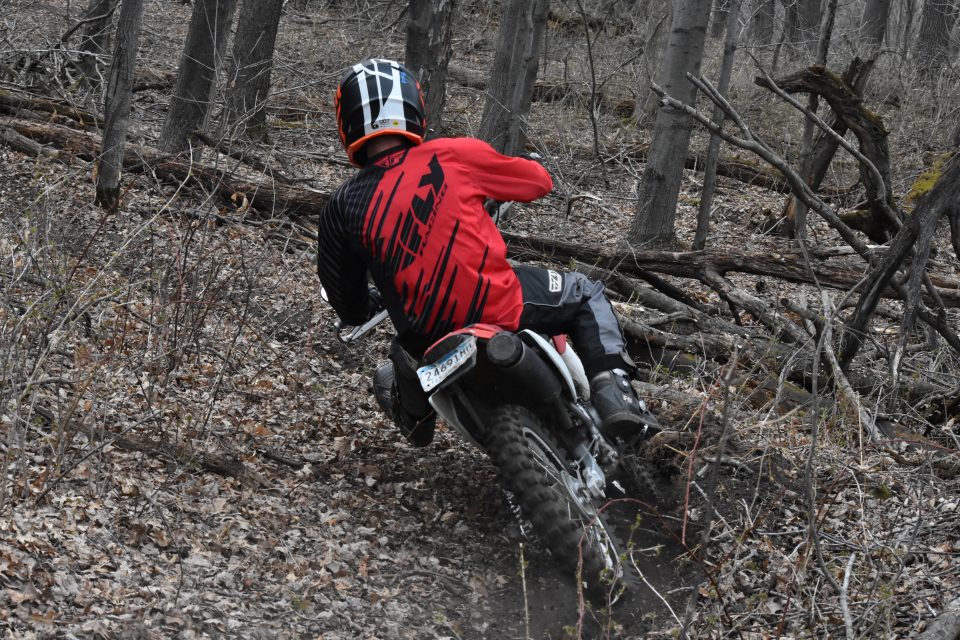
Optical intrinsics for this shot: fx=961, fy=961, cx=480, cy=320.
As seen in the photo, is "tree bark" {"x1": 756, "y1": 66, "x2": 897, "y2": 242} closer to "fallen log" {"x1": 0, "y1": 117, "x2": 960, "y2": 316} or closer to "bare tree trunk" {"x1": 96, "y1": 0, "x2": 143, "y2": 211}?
"fallen log" {"x1": 0, "y1": 117, "x2": 960, "y2": 316}

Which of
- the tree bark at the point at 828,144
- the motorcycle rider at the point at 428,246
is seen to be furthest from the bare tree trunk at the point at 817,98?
the motorcycle rider at the point at 428,246

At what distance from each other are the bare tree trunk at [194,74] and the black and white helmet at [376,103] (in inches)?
203

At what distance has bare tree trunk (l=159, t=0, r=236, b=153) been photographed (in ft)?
30.7

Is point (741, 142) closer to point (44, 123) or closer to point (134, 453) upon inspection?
point (134, 453)

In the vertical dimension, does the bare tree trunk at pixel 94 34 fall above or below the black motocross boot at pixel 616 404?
above

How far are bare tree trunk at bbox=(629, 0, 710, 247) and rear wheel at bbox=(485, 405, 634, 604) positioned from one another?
543 cm

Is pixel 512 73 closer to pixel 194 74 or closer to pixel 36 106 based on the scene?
pixel 194 74

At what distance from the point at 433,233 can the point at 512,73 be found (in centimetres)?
674

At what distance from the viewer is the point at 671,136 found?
9250 mm

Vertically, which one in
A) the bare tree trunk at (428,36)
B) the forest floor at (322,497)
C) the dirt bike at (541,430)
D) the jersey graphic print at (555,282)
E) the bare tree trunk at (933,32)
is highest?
the bare tree trunk at (933,32)

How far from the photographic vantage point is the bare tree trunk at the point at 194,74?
936 cm

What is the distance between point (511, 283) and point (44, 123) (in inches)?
252

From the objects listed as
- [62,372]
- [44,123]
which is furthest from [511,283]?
[44,123]

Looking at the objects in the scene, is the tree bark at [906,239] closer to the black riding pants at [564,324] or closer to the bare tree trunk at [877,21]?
the black riding pants at [564,324]
